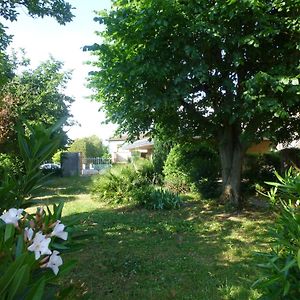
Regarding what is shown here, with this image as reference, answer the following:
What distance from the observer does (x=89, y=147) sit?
61.8 meters

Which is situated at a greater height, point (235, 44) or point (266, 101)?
point (235, 44)

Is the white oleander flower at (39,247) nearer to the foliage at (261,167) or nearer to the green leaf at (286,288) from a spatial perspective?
the green leaf at (286,288)

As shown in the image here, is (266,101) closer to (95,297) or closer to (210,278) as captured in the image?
(210,278)

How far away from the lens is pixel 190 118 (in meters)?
11.2

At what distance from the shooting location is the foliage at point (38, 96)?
705 inches

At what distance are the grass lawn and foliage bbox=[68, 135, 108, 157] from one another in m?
48.1

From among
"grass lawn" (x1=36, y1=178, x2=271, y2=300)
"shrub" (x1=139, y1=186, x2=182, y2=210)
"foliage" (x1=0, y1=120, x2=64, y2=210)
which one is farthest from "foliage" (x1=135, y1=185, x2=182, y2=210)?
"foliage" (x1=0, y1=120, x2=64, y2=210)

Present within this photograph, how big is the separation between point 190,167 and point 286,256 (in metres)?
13.0

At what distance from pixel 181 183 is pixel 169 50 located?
7.75 metres

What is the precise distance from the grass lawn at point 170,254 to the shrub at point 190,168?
355cm

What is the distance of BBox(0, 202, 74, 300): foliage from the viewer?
1355 millimetres

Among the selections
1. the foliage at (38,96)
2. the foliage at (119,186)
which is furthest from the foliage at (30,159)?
the foliage at (38,96)

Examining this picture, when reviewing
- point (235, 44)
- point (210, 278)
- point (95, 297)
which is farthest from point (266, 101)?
point (95, 297)

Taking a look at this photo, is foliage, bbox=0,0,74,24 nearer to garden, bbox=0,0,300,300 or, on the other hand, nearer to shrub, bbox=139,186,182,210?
garden, bbox=0,0,300,300
